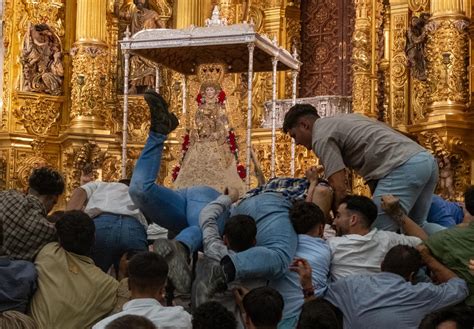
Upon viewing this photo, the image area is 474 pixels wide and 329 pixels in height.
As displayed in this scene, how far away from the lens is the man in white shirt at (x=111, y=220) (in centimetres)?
673

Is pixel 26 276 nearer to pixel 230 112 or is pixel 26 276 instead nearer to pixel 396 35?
pixel 230 112

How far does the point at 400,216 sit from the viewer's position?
624 cm

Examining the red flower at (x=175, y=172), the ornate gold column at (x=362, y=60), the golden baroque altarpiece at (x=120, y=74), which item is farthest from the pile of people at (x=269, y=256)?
the ornate gold column at (x=362, y=60)

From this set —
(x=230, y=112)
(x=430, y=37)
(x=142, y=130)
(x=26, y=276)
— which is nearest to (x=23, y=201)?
(x=26, y=276)

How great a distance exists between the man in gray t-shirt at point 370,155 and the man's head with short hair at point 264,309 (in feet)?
5.88

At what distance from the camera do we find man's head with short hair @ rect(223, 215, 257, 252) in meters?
5.50

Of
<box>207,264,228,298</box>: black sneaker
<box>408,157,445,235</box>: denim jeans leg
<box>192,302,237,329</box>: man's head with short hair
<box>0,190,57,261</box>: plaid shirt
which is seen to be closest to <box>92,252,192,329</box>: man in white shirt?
<box>192,302,237,329</box>: man's head with short hair

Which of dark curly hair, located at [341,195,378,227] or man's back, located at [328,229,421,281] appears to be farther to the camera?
dark curly hair, located at [341,195,378,227]

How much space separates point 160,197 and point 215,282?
102 cm

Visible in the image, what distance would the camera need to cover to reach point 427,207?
671cm

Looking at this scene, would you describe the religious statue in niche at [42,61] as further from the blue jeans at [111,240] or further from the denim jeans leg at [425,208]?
the denim jeans leg at [425,208]

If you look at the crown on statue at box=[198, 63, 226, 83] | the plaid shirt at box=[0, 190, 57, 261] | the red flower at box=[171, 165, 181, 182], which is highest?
the crown on statue at box=[198, 63, 226, 83]

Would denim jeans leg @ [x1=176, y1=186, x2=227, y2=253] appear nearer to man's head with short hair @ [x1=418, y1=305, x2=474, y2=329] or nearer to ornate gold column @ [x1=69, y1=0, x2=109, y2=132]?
man's head with short hair @ [x1=418, y1=305, x2=474, y2=329]

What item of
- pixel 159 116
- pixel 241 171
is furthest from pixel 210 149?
pixel 159 116
